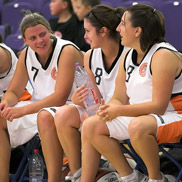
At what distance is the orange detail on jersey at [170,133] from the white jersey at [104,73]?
0.81 m

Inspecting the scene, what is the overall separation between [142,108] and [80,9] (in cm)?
285

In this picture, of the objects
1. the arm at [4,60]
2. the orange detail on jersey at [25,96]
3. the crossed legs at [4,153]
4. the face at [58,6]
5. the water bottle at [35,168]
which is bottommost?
the water bottle at [35,168]

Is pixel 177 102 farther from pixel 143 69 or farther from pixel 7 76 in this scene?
pixel 7 76

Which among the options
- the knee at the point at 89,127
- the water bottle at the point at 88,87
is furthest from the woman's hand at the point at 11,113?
the knee at the point at 89,127

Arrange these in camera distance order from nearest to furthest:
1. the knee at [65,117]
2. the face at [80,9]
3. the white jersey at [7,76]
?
the knee at [65,117] → the white jersey at [7,76] → the face at [80,9]

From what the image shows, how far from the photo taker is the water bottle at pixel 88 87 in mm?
3711

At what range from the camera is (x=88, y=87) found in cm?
382

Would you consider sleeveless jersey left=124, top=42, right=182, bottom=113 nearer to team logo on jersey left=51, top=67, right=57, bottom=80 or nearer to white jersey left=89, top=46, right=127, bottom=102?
white jersey left=89, top=46, right=127, bottom=102

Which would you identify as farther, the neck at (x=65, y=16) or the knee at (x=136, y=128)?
the neck at (x=65, y=16)

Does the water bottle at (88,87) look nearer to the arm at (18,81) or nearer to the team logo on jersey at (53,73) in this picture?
the team logo on jersey at (53,73)

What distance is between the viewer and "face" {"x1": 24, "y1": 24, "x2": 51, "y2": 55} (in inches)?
160

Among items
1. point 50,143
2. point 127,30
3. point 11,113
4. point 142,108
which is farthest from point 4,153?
point 127,30

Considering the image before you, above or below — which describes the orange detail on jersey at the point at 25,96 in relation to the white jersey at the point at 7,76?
below

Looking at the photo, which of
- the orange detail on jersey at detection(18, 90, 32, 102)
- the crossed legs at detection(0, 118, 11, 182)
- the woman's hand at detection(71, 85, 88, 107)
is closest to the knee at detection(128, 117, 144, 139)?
the woman's hand at detection(71, 85, 88, 107)
